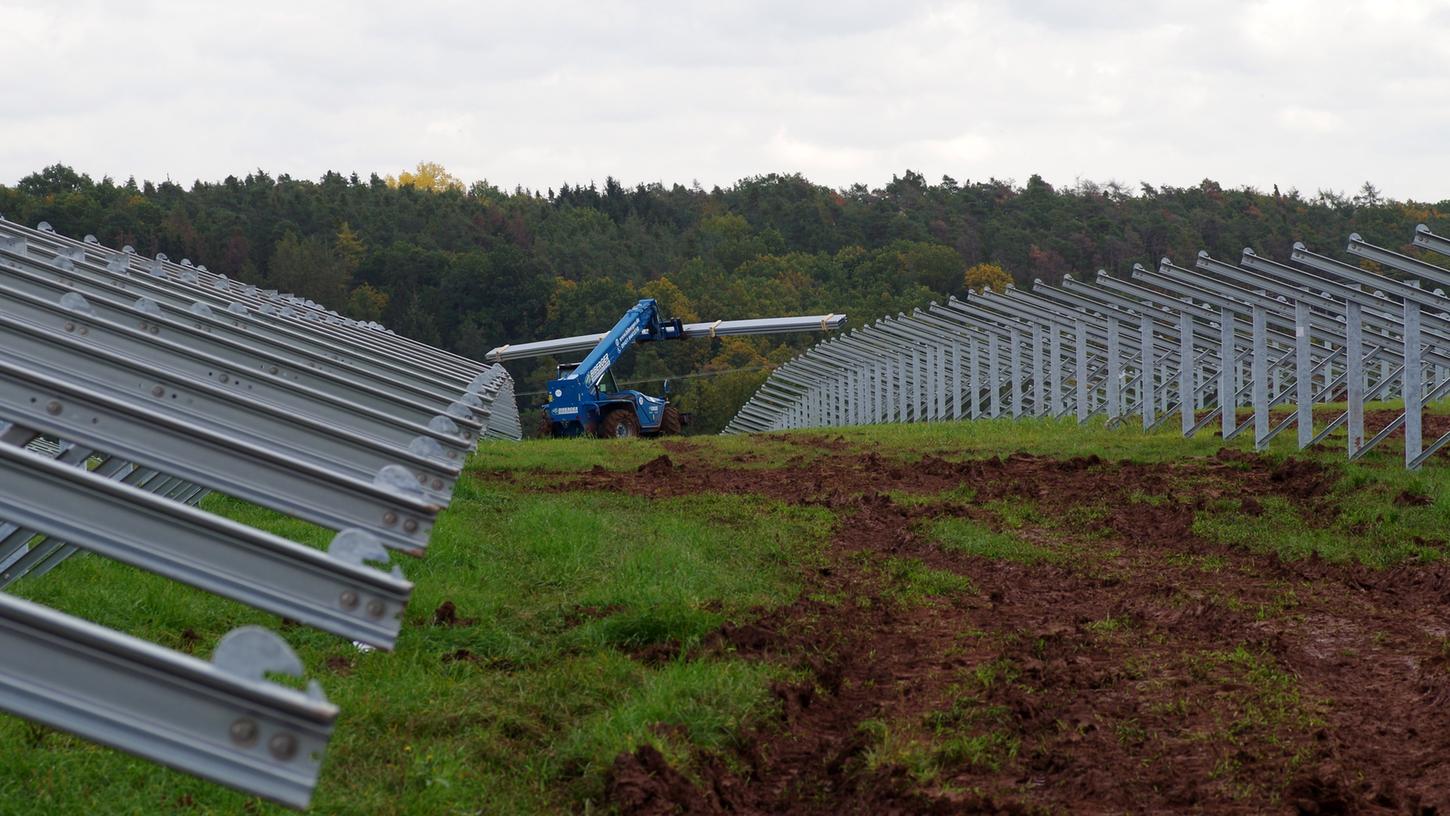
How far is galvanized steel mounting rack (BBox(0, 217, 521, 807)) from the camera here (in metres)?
2.47

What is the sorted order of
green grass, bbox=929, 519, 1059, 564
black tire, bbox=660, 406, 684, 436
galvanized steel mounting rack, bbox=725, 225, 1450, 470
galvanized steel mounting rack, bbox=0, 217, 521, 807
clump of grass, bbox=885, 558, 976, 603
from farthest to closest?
black tire, bbox=660, 406, 684, 436
galvanized steel mounting rack, bbox=725, 225, 1450, 470
green grass, bbox=929, 519, 1059, 564
clump of grass, bbox=885, 558, 976, 603
galvanized steel mounting rack, bbox=0, 217, 521, 807

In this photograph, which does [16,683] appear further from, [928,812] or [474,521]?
[474,521]

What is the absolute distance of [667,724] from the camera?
5465 mm

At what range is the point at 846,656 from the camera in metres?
6.88

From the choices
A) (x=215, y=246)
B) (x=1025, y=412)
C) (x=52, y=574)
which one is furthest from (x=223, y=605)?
(x=215, y=246)

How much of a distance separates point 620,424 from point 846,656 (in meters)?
24.6

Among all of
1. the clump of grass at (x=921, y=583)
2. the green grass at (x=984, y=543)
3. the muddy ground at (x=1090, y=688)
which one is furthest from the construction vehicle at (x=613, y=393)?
the clump of grass at (x=921, y=583)

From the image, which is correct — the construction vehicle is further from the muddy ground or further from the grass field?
the muddy ground

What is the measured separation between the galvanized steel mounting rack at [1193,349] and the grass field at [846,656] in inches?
102

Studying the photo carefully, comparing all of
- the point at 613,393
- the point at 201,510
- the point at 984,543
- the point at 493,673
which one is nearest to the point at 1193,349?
the point at 613,393

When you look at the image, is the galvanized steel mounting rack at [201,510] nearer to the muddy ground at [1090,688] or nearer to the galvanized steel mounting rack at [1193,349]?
the muddy ground at [1090,688]

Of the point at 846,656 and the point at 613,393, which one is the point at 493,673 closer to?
the point at 846,656

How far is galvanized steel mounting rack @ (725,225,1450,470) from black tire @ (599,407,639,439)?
6688 mm

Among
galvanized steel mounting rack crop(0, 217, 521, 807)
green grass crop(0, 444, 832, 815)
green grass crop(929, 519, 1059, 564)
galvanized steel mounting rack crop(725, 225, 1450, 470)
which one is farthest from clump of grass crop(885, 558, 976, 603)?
galvanized steel mounting rack crop(725, 225, 1450, 470)
